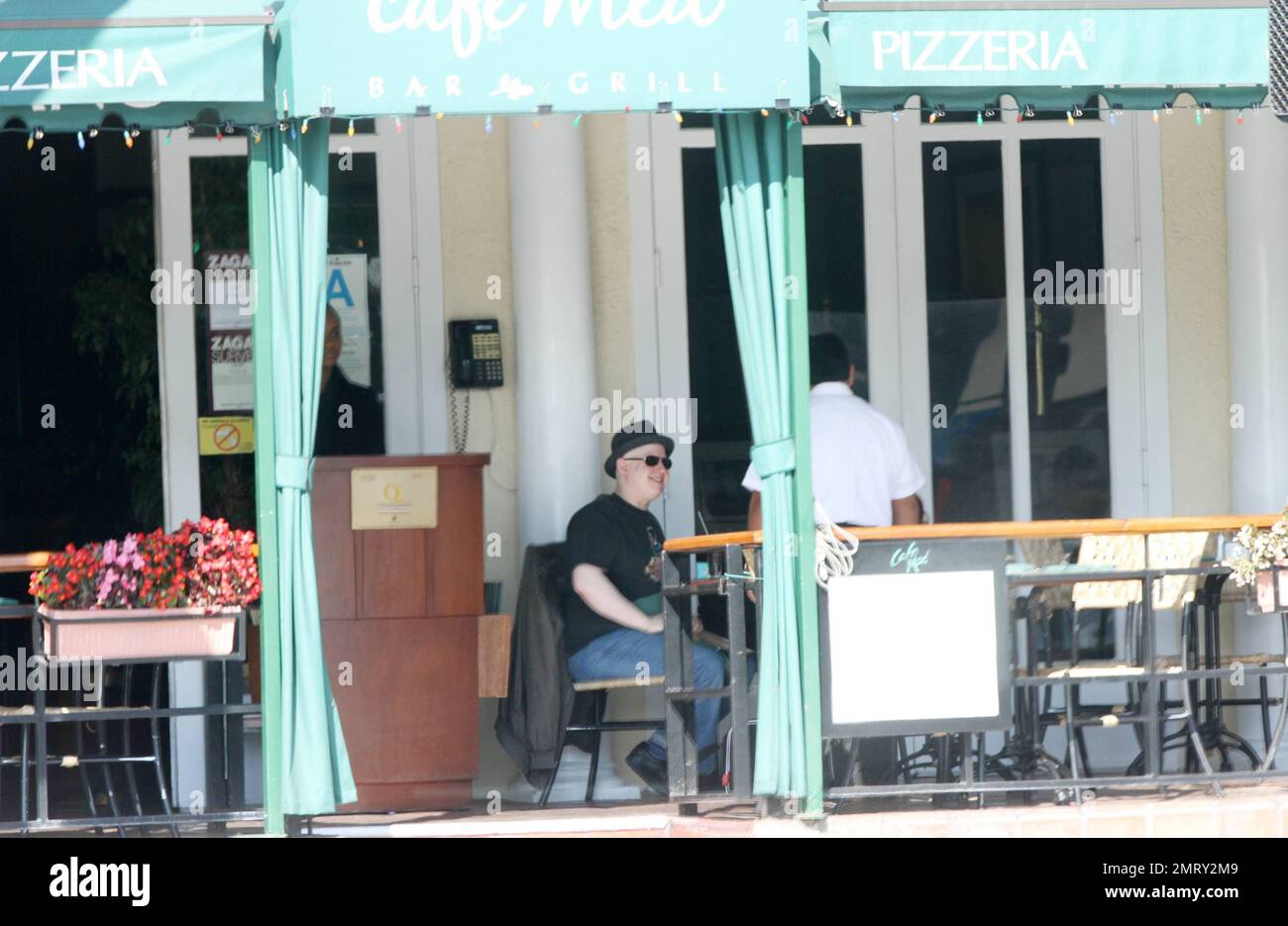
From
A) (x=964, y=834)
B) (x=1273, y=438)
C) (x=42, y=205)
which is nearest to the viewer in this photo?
(x=964, y=834)

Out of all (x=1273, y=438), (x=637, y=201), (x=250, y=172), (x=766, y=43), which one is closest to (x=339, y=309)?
(x=637, y=201)

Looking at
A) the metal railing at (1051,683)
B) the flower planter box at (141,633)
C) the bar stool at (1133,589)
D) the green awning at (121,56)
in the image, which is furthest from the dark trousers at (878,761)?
the green awning at (121,56)

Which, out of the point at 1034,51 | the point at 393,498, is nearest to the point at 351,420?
the point at 393,498

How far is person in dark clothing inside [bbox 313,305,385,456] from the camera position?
822cm

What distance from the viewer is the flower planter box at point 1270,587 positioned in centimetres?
662

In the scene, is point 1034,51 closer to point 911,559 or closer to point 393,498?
point 911,559

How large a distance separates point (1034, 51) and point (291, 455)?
2801mm

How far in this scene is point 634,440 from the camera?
7.57 m

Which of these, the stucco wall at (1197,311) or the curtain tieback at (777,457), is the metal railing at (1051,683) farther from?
the stucco wall at (1197,311)

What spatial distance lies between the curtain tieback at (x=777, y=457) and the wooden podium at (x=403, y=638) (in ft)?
5.15

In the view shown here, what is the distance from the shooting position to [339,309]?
823 cm

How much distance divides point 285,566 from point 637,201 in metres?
2.89

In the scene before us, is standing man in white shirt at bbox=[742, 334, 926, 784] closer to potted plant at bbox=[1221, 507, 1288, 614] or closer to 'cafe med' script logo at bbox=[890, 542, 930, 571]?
'cafe med' script logo at bbox=[890, 542, 930, 571]
